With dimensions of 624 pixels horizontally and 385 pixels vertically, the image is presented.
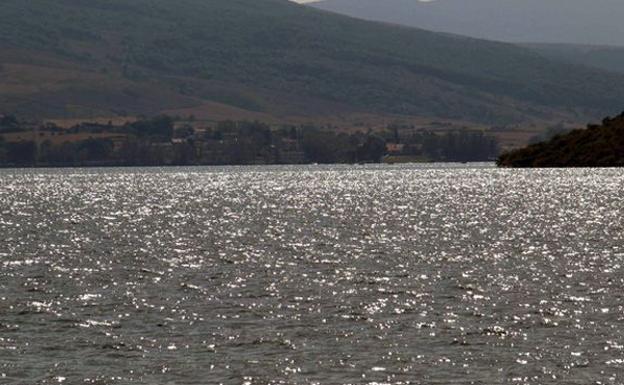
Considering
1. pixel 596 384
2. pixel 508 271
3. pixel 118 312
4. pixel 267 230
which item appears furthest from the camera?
pixel 267 230

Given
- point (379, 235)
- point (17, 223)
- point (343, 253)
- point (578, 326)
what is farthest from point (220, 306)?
point (17, 223)

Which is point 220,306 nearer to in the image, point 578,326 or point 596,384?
point 578,326

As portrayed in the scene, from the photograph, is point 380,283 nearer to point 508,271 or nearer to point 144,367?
point 508,271

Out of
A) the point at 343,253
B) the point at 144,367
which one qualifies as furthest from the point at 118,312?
the point at 343,253

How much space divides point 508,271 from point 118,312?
2869 cm

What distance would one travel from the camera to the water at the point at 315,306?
49375 millimetres

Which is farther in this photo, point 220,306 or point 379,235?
point 379,235

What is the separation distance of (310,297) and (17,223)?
83827 millimetres

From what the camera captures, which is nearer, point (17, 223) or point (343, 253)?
point (343, 253)

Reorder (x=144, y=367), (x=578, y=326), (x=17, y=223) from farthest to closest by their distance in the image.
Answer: (x=17, y=223) → (x=578, y=326) → (x=144, y=367)

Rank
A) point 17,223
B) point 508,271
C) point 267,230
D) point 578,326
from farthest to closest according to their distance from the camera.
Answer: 1. point 17,223
2. point 267,230
3. point 508,271
4. point 578,326

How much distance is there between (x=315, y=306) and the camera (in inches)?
2606

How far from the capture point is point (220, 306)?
66062 mm

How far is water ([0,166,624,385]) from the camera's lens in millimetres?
49375
